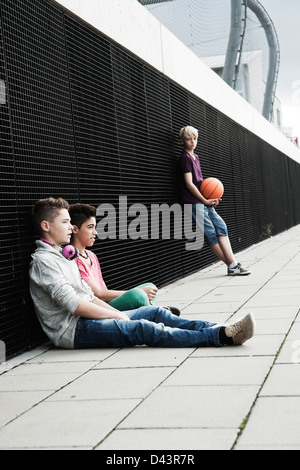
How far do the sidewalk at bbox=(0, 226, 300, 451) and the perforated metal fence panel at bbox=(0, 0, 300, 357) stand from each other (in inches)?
32.8

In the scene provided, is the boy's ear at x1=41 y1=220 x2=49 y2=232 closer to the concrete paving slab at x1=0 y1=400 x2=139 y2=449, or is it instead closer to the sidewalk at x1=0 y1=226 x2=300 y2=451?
the sidewalk at x1=0 y1=226 x2=300 y2=451

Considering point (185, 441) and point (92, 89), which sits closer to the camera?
point (185, 441)

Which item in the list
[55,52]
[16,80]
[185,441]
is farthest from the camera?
[55,52]

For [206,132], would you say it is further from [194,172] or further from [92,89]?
[92,89]

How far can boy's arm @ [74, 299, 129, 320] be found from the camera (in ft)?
15.0

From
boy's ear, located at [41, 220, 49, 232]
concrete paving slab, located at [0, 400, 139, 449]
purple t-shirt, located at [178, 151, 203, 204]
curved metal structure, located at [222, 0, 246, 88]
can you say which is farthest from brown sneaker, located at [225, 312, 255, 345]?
curved metal structure, located at [222, 0, 246, 88]

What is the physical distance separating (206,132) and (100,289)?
702cm

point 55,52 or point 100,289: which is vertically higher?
point 55,52

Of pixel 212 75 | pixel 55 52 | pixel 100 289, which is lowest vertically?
pixel 100 289

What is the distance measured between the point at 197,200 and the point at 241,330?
5.08 meters

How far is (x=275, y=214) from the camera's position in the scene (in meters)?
19.8

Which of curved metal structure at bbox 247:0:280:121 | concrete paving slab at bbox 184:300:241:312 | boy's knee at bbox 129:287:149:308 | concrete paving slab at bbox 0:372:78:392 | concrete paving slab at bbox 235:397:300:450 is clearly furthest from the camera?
curved metal structure at bbox 247:0:280:121

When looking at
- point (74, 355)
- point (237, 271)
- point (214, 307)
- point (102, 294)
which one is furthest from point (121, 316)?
point (237, 271)
